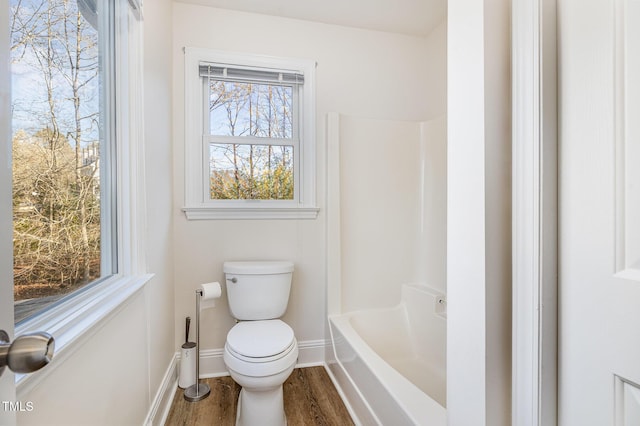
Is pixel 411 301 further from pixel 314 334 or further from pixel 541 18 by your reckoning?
pixel 541 18

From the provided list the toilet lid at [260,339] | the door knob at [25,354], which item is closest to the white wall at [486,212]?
the door knob at [25,354]

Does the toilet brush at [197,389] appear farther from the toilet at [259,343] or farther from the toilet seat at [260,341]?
the toilet seat at [260,341]

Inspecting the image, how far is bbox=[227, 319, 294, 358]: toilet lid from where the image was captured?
1439mm

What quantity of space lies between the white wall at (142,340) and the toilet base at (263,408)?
0.45 m

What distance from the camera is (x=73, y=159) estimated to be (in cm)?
97

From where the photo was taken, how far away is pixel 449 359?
0.83m

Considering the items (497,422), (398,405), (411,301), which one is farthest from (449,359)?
(411,301)

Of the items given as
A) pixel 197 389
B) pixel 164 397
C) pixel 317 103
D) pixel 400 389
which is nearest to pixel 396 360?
pixel 400 389

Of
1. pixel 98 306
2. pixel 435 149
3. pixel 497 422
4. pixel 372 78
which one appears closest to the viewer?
pixel 497 422

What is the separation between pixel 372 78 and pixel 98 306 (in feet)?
7.17

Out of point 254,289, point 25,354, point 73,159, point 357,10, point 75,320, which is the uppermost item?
point 357,10

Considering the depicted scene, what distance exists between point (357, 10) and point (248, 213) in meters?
1.59

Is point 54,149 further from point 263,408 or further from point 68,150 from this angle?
point 263,408

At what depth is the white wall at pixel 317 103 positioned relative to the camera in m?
2.01
